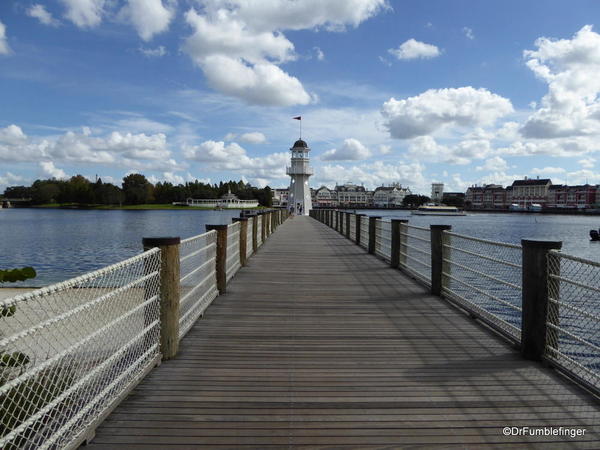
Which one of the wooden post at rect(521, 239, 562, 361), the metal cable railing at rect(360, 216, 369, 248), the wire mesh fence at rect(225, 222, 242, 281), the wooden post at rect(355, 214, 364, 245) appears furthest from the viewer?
the wooden post at rect(355, 214, 364, 245)

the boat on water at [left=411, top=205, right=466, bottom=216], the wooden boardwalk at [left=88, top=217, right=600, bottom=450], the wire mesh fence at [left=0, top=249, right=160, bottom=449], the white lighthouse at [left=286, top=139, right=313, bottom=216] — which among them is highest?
the white lighthouse at [left=286, top=139, right=313, bottom=216]

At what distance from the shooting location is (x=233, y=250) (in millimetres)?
10000

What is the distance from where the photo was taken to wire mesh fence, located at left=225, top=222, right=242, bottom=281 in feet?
30.4

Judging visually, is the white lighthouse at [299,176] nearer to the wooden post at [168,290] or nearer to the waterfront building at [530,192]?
the wooden post at [168,290]

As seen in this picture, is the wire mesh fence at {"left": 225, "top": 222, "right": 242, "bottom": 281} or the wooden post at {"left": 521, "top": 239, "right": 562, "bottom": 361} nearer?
the wooden post at {"left": 521, "top": 239, "right": 562, "bottom": 361}

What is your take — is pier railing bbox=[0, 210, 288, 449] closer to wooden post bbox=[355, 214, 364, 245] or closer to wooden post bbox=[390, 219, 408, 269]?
wooden post bbox=[390, 219, 408, 269]

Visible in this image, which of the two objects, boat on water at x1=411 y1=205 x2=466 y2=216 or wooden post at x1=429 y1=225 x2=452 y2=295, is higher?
wooden post at x1=429 y1=225 x2=452 y2=295

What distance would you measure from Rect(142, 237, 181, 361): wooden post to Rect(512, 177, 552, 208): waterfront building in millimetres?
191040

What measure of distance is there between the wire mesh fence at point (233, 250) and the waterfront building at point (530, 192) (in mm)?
185882

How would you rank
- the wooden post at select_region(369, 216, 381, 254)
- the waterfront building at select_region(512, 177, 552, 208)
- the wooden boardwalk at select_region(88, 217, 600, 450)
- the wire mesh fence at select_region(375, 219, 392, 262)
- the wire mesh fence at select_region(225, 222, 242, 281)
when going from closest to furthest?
the wooden boardwalk at select_region(88, 217, 600, 450) → the wire mesh fence at select_region(225, 222, 242, 281) → the wire mesh fence at select_region(375, 219, 392, 262) → the wooden post at select_region(369, 216, 381, 254) → the waterfront building at select_region(512, 177, 552, 208)

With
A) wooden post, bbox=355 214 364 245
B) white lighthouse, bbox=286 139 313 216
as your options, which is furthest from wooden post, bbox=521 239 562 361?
white lighthouse, bbox=286 139 313 216

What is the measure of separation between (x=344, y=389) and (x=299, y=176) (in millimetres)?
53030

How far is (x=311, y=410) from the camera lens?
11.6 feet

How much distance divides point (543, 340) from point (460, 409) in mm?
1544
